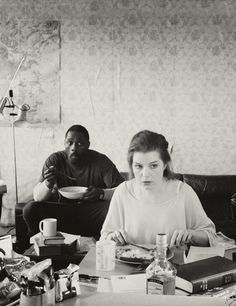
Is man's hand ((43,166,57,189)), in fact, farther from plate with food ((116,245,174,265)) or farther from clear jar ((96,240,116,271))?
clear jar ((96,240,116,271))

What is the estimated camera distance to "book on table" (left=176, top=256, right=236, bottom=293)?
4.78 ft

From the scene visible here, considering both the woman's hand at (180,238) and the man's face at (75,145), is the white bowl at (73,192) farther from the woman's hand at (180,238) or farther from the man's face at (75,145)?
the woman's hand at (180,238)

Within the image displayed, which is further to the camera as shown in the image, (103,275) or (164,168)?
(164,168)

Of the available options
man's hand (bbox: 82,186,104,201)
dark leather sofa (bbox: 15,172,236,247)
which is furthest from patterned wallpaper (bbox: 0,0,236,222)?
man's hand (bbox: 82,186,104,201)

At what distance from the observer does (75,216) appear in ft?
11.6

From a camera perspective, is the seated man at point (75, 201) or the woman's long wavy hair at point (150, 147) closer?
the woman's long wavy hair at point (150, 147)

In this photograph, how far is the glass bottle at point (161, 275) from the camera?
4.41 ft

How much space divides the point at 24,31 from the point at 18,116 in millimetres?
748

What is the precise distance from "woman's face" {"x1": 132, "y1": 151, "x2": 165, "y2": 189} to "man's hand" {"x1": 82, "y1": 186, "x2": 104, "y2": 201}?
1319 millimetres

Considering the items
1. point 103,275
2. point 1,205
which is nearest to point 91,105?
point 1,205

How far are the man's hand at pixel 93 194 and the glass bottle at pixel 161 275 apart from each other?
7.11 ft

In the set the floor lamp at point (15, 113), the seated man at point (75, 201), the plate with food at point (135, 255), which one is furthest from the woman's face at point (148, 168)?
the floor lamp at point (15, 113)

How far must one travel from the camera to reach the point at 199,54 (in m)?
4.15

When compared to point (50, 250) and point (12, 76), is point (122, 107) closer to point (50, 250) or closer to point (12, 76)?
point (12, 76)
